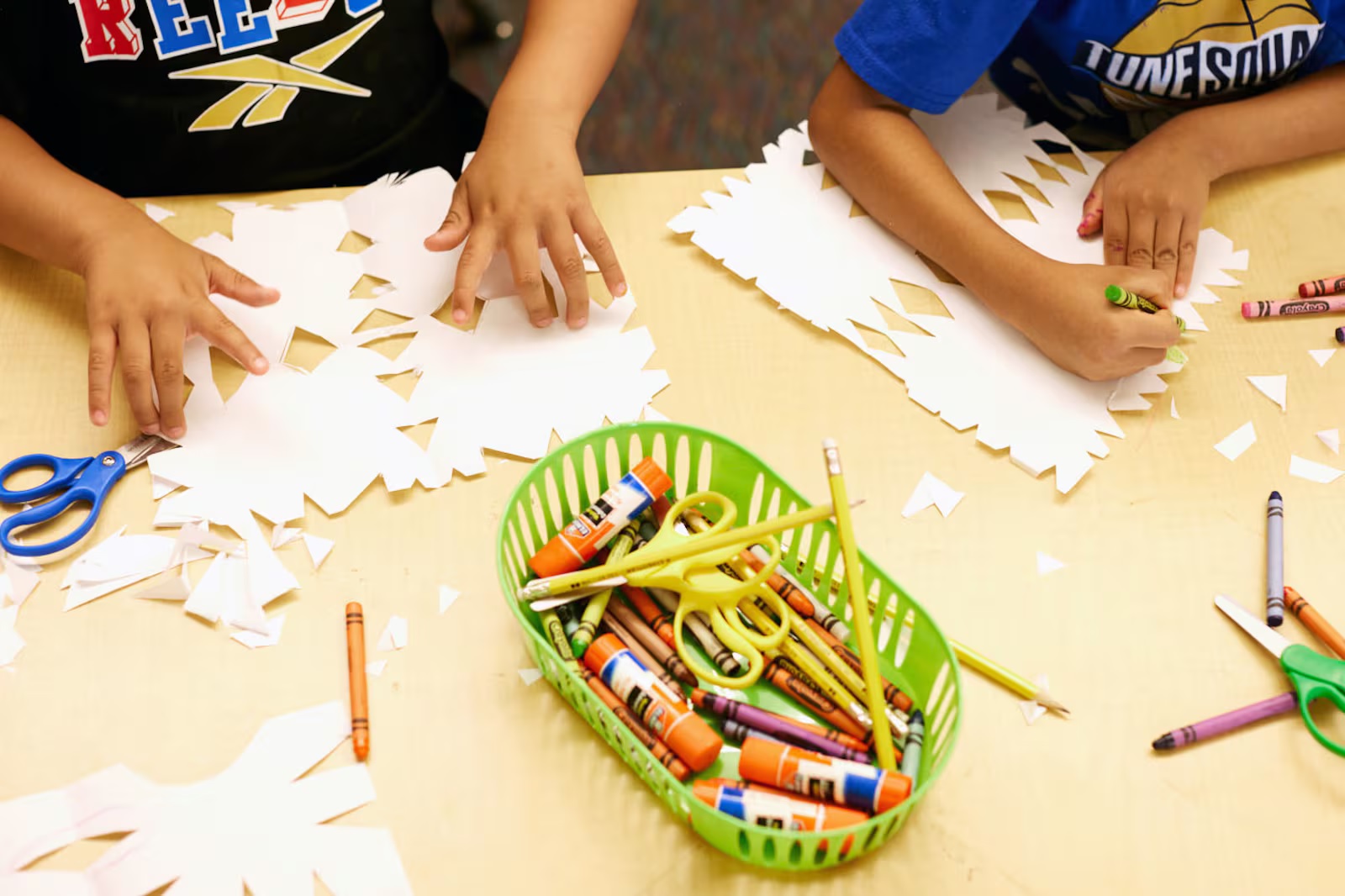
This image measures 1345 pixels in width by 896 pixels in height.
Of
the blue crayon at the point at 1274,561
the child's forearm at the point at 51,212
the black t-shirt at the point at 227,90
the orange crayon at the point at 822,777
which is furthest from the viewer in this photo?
the black t-shirt at the point at 227,90

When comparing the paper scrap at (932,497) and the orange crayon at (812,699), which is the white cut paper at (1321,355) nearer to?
the paper scrap at (932,497)

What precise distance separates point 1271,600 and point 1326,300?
9.9 inches

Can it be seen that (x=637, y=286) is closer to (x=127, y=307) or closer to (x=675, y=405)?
(x=675, y=405)

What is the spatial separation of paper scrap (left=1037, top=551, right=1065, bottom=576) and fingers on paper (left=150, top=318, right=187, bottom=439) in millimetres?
520

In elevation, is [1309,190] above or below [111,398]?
above

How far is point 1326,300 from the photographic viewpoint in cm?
70

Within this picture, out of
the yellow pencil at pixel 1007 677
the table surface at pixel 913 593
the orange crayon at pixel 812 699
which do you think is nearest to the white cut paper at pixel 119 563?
the table surface at pixel 913 593

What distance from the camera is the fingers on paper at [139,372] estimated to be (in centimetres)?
62

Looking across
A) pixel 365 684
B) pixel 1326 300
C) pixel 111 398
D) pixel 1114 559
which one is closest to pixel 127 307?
pixel 111 398

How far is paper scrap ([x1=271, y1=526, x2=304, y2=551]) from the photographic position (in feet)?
1.94

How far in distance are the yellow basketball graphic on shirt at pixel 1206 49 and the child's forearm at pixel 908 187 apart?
178mm

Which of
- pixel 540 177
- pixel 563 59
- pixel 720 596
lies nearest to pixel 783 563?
pixel 720 596

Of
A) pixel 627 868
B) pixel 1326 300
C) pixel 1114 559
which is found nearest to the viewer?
pixel 627 868

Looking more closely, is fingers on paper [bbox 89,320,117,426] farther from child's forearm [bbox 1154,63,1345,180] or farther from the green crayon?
child's forearm [bbox 1154,63,1345,180]
